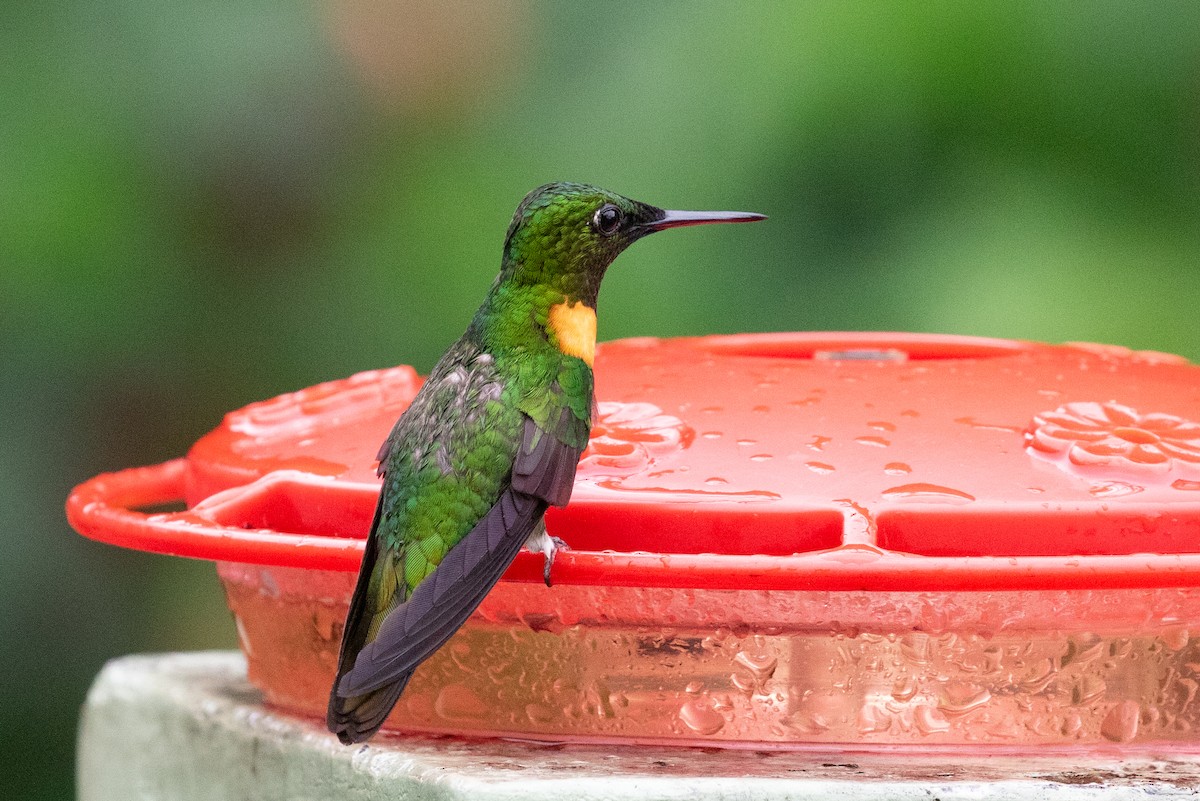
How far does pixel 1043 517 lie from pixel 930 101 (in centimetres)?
186

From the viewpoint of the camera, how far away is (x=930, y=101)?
9.86ft

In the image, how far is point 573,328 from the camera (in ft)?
5.10

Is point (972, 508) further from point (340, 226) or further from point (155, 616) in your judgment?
point (155, 616)

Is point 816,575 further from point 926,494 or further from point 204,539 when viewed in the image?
point 204,539

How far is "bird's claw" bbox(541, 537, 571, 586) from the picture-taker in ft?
4.24

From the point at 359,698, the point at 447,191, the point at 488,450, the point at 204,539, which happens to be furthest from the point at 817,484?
the point at 447,191

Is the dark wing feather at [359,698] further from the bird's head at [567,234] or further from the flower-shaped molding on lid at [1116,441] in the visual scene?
the flower-shaped molding on lid at [1116,441]

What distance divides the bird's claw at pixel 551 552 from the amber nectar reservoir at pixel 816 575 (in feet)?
0.05

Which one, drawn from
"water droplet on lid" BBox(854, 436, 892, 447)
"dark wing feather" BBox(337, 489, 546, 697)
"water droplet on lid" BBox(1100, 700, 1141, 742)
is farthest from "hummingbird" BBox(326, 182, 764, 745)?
"water droplet on lid" BBox(1100, 700, 1141, 742)

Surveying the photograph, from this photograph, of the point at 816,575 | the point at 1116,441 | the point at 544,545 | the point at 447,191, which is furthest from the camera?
the point at 447,191

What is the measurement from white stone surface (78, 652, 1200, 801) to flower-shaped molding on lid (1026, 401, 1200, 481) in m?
0.27

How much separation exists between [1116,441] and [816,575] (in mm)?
416

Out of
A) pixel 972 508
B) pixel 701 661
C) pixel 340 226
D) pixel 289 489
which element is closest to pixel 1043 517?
pixel 972 508

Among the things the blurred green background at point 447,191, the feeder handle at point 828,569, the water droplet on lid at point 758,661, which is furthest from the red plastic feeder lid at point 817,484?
the blurred green background at point 447,191
